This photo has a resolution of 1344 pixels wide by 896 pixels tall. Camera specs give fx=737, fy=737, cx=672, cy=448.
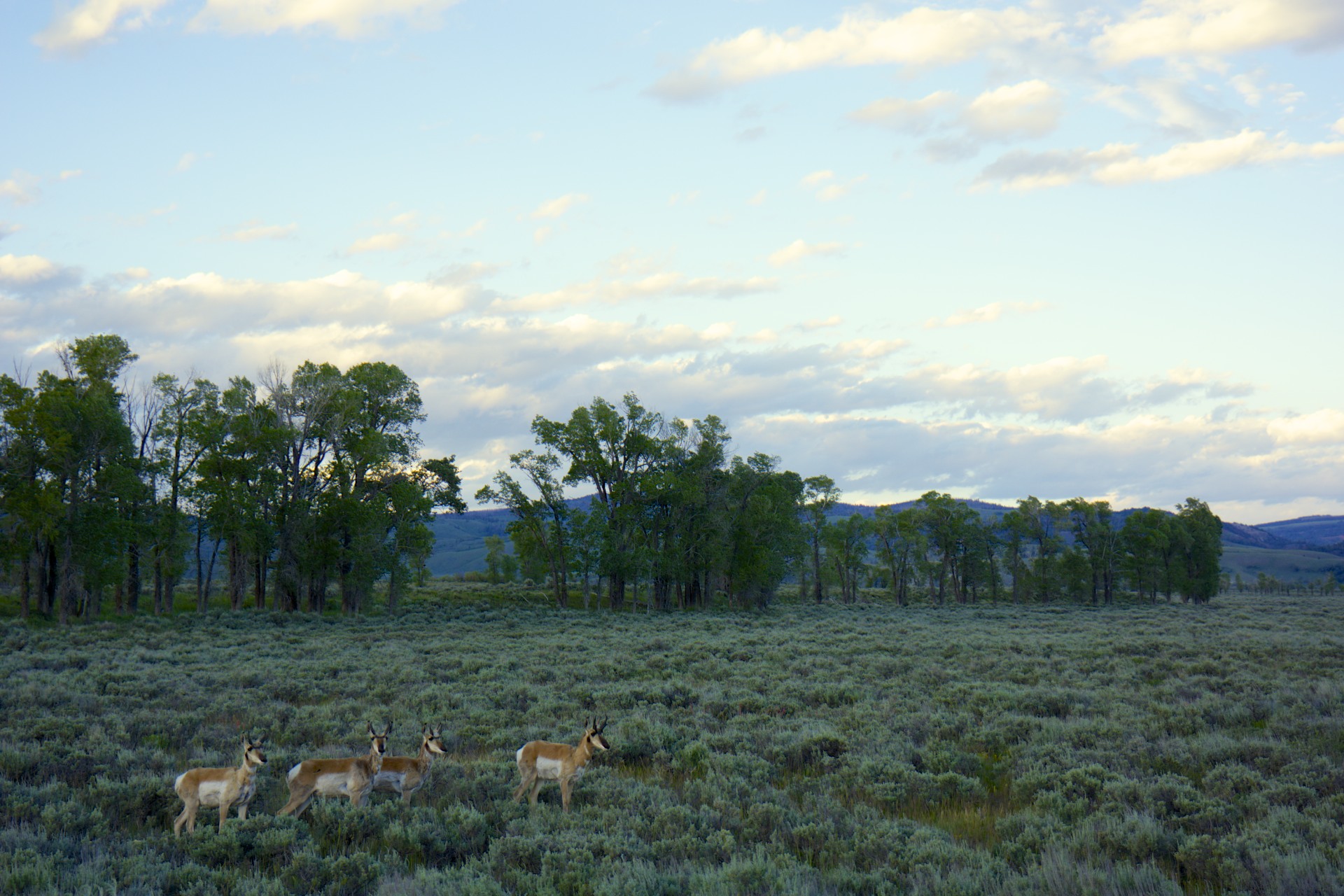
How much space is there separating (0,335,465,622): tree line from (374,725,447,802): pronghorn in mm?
31272

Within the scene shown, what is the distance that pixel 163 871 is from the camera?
661 centimetres

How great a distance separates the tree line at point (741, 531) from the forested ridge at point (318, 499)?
176 millimetres

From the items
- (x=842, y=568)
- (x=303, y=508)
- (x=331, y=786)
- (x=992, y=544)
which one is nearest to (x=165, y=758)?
(x=331, y=786)

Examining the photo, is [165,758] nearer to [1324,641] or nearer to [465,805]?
[465,805]

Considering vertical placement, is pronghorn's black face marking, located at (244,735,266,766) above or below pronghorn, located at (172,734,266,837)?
A: above

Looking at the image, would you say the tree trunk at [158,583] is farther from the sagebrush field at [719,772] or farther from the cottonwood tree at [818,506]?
the cottonwood tree at [818,506]

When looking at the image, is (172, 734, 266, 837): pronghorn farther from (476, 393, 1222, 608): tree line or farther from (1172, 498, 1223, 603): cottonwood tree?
(1172, 498, 1223, 603): cottonwood tree

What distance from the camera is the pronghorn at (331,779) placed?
8.29 meters

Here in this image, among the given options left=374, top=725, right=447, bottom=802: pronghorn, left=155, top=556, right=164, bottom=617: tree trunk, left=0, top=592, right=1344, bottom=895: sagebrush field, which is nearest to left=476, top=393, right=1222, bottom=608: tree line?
left=155, top=556, right=164, bottom=617: tree trunk

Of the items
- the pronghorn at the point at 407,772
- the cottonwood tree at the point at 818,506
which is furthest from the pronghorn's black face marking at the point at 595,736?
the cottonwood tree at the point at 818,506

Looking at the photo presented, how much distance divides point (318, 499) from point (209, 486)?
5127 mm

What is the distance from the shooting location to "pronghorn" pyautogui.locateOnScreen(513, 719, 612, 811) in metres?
8.92

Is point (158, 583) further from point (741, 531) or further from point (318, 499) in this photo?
point (741, 531)

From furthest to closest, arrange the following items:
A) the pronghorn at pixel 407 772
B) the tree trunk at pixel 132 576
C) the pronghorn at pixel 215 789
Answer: the tree trunk at pixel 132 576 < the pronghorn at pixel 407 772 < the pronghorn at pixel 215 789
